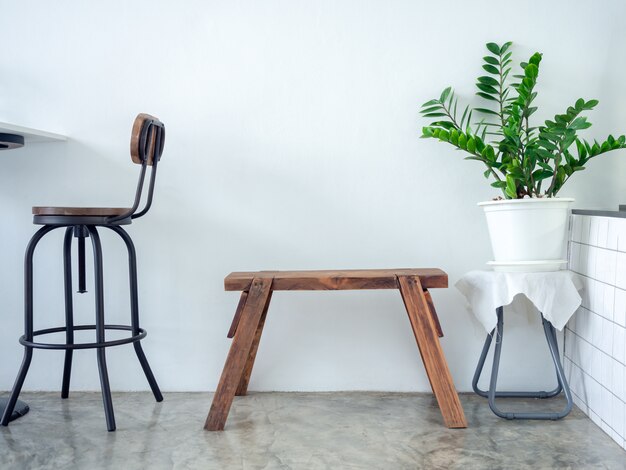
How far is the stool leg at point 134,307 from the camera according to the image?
254 cm

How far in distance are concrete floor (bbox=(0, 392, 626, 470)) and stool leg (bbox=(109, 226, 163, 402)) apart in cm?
8

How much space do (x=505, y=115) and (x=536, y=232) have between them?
63 cm

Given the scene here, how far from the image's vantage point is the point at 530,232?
7.95 feet

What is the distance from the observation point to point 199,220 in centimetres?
288

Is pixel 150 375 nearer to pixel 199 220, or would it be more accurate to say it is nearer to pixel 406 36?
pixel 199 220

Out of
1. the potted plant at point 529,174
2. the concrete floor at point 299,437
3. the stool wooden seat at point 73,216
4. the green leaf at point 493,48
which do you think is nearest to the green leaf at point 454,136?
the potted plant at point 529,174

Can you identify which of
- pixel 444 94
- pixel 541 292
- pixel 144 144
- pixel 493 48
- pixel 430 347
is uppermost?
pixel 493 48

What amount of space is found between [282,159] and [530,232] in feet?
3.47

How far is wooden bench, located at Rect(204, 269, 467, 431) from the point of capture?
2.37 metres

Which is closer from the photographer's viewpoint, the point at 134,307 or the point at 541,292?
the point at 541,292

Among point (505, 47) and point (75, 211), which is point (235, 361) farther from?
point (505, 47)

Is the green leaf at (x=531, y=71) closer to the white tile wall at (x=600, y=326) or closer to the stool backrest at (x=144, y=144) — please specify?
the white tile wall at (x=600, y=326)

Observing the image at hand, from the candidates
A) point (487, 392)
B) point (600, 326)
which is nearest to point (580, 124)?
point (600, 326)

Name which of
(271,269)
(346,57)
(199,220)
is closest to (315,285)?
(271,269)
